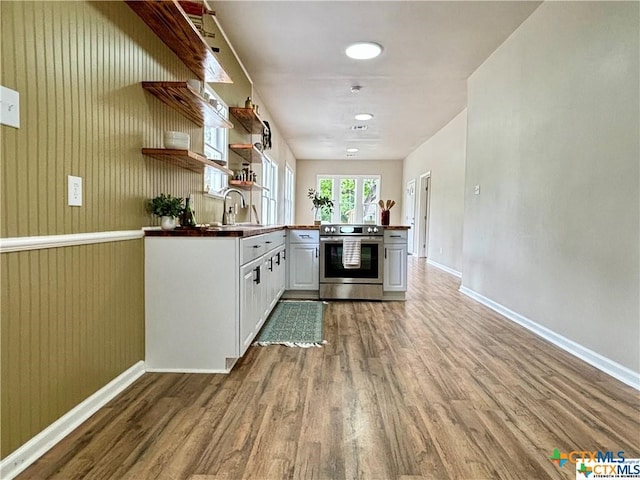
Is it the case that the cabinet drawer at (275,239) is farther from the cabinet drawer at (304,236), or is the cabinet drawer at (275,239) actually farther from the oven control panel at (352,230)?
the oven control panel at (352,230)

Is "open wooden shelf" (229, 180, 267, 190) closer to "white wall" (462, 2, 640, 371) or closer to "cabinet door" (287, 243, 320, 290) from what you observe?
"cabinet door" (287, 243, 320, 290)

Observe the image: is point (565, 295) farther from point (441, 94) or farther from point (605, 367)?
point (441, 94)

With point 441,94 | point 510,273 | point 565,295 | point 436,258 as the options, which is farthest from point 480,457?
point 436,258

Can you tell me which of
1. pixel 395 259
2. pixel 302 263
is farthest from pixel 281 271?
pixel 395 259

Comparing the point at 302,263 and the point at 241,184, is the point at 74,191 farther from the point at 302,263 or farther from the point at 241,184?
the point at 302,263

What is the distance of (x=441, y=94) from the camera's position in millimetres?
5250

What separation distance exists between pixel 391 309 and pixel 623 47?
271 centimetres

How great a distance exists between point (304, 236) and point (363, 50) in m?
2.04

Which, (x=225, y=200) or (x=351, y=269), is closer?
(x=225, y=200)

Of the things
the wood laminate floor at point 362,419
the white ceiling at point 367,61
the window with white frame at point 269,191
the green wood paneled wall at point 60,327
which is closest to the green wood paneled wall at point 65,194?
the green wood paneled wall at point 60,327

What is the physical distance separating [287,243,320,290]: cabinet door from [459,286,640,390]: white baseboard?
1.92 metres

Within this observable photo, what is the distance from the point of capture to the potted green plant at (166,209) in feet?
7.30

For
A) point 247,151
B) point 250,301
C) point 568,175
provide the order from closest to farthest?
point 250,301, point 568,175, point 247,151

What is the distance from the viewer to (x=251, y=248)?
2.49 meters
